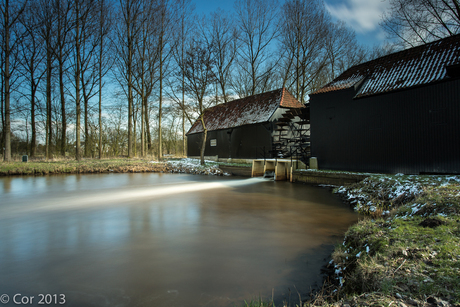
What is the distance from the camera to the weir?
46.1ft

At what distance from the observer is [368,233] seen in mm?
3641

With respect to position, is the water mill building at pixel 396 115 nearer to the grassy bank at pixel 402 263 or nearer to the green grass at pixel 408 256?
the green grass at pixel 408 256

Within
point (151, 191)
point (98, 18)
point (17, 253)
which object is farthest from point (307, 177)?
point (98, 18)

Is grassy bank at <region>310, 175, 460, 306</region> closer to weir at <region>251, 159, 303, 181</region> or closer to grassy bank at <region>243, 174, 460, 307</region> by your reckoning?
grassy bank at <region>243, 174, 460, 307</region>

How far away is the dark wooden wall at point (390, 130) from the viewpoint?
8597 mm

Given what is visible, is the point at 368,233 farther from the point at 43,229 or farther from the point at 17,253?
the point at 43,229

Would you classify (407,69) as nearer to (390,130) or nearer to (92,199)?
(390,130)

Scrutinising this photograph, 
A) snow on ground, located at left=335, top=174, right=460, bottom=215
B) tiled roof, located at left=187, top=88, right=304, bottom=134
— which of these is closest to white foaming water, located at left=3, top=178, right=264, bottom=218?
snow on ground, located at left=335, top=174, right=460, bottom=215

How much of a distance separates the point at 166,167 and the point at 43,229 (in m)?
13.6

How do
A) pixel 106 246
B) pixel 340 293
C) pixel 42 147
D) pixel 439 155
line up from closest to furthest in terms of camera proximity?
pixel 340 293 < pixel 106 246 < pixel 439 155 < pixel 42 147

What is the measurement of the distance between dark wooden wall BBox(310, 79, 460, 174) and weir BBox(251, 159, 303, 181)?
4.83 feet

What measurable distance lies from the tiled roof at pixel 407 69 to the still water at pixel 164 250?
18.2 ft

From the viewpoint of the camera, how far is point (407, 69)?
32.7 feet

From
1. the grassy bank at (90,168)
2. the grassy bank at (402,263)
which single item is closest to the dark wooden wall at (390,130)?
the grassy bank at (402,263)
